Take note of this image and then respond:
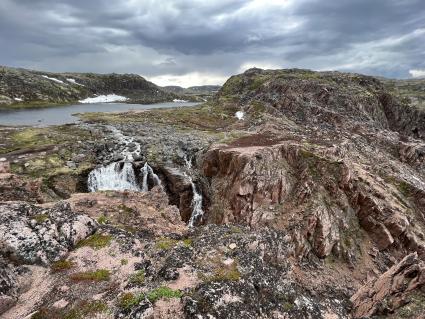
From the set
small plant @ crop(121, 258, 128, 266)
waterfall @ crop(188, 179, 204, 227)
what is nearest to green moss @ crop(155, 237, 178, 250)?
small plant @ crop(121, 258, 128, 266)

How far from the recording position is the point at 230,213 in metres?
47.8

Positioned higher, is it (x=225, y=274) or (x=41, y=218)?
(x=41, y=218)

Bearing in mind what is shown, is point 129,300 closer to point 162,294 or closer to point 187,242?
point 162,294

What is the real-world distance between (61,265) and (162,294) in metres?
7.00

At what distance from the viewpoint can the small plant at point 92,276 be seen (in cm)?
2059

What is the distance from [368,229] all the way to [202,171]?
24332 mm

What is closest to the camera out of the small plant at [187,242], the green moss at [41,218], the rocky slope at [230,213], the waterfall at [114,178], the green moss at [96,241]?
the rocky slope at [230,213]

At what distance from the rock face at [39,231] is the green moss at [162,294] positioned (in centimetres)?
713

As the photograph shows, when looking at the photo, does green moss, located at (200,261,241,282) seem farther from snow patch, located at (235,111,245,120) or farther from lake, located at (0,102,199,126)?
lake, located at (0,102,199,126)

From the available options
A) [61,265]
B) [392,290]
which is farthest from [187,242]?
[392,290]

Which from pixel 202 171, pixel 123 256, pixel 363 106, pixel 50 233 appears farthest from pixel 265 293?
pixel 363 106

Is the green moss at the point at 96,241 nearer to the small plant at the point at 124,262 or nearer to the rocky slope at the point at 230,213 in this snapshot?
the rocky slope at the point at 230,213

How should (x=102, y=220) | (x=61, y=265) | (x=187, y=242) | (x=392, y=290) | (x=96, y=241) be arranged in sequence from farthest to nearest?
(x=102, y=220)
(x=187, y=242)
(x=96, y=241)
(x=392, y=290)
(x=61, y=265)

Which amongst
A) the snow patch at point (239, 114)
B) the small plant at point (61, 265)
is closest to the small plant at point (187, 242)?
the small plant at point (61, 265)
